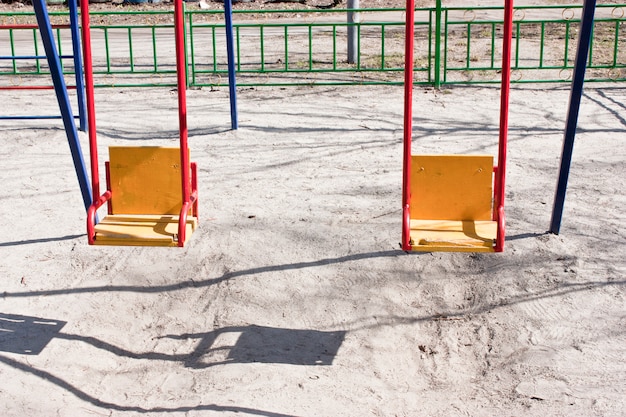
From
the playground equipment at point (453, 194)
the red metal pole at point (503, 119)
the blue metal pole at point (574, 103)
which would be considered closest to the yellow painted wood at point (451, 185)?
the playground equipment at point (453, 194)

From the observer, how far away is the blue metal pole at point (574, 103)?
5.30m

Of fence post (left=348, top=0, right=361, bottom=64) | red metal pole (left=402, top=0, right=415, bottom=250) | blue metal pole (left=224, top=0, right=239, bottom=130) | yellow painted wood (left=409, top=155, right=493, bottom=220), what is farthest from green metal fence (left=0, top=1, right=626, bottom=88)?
red metal pole (left=402, top=0, right=415, bottom=250)

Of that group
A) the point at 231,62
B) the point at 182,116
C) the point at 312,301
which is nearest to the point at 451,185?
the point at 312,301

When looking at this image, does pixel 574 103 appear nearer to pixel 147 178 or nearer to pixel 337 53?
pixel 147 178

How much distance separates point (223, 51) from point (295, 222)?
8.82m

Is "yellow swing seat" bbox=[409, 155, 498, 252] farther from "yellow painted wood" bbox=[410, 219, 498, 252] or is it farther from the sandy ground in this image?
the sandy ground

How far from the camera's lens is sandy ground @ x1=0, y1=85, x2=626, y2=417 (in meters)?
4.40

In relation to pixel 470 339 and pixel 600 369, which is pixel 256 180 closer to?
pixel 470 339

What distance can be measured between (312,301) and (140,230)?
1245 millimetres

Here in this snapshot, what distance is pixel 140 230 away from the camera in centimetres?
477

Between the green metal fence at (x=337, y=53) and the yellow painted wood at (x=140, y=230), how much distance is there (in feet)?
15.6

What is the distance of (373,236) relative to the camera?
6.07 meters

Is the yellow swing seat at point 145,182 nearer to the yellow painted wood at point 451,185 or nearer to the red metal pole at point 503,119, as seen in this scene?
the yellow painted wood at point 451,185

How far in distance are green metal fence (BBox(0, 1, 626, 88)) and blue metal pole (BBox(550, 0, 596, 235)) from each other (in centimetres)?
422
